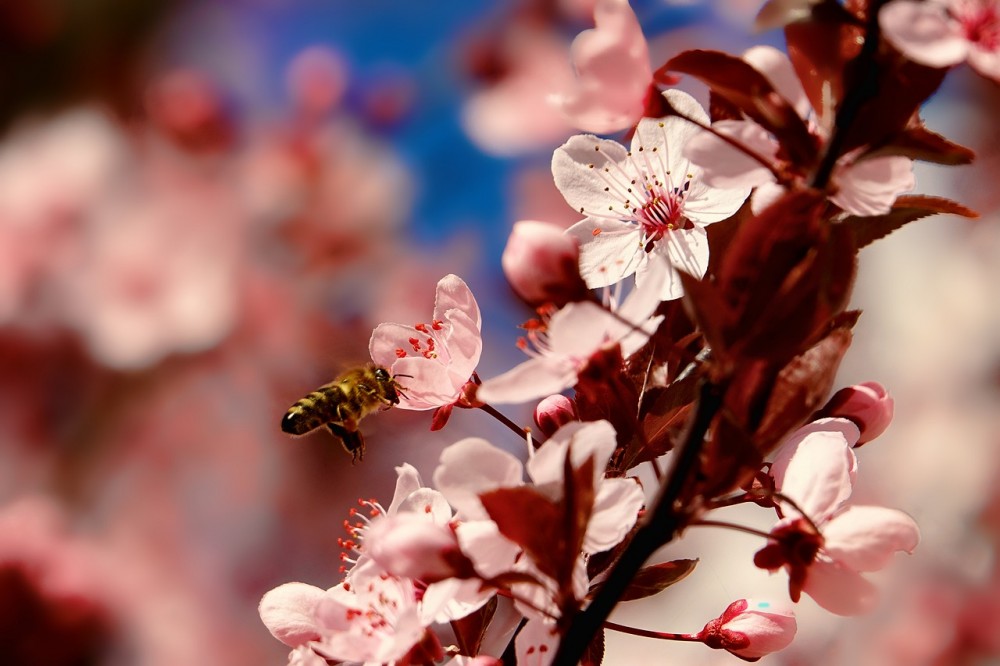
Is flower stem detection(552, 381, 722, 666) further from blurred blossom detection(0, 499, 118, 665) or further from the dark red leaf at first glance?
blurred blossom detection(0, 499, 118, 665)

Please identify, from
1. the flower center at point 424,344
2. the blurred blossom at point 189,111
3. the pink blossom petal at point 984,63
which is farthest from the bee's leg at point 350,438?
the blurred blossom at point 189,111

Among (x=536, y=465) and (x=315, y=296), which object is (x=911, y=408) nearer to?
(x=315, y=296)

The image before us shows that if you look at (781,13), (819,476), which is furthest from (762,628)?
(781,13)

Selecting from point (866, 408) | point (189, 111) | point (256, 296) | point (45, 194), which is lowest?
point (866, 408)

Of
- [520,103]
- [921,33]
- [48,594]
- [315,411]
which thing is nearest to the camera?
[921,33]

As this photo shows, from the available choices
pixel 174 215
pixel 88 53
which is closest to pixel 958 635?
pixel 174 215

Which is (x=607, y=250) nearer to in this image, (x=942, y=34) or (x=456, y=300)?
(x=456, y=300)

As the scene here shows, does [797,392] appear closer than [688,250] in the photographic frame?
Yes

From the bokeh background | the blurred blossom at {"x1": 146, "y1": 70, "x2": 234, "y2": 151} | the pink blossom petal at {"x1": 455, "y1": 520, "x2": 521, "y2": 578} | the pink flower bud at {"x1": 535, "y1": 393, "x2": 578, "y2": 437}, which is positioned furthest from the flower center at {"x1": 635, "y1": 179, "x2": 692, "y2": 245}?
the blurred blossom at {"x1": 146, "y1": 70, "x2": 234, "y2": 151}
